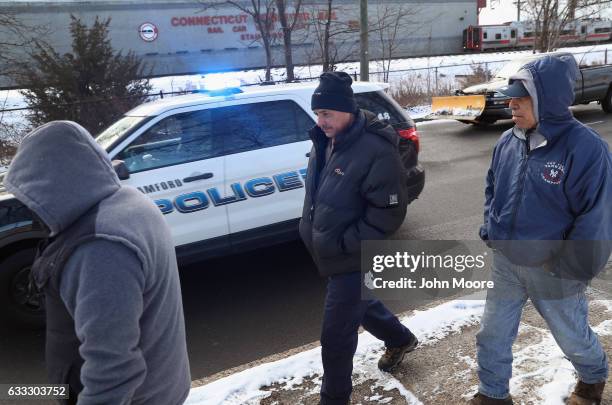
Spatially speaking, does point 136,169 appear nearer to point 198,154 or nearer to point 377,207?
point 198,154

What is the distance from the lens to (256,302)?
4.48 m

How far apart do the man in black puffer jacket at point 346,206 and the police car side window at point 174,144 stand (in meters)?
2.12

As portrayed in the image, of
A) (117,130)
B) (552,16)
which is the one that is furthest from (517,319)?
(552,16)

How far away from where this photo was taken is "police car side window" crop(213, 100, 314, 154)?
15.2 ft

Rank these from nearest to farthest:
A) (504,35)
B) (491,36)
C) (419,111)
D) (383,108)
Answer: (383,108) < (419,111) < (491,36) < (504,35)

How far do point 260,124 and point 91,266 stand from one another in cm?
359

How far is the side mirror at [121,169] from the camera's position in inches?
155

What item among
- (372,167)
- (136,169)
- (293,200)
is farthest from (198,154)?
(372,167)

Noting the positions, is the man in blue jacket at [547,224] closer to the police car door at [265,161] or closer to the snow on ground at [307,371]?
the snow on ground at [307,371]

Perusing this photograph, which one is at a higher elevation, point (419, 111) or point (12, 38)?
point (12, 38)

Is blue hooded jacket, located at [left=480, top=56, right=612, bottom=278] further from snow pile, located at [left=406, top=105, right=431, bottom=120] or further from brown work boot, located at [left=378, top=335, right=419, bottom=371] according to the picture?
snow pile, located at [left=406, top=105, right=431, bottom=120]

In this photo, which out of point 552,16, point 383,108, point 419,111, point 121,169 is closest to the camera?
point 121,169

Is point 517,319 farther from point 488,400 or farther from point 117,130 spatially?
point 117,130

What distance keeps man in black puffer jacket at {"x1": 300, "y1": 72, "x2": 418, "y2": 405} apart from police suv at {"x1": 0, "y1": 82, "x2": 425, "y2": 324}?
201cm
